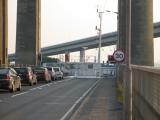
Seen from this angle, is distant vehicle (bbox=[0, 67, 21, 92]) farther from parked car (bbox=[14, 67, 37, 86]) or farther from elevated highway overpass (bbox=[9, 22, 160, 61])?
elevated highway overpass (bbox=[9, 22, 160, 61])

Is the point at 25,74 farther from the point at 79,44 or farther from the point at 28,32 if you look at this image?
the point at 79,44

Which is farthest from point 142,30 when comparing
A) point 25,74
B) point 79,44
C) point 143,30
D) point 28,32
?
point 79,44

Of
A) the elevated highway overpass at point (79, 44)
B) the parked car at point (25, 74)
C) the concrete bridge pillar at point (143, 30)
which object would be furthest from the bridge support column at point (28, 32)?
the elevated highway overpass at point (79, 44)

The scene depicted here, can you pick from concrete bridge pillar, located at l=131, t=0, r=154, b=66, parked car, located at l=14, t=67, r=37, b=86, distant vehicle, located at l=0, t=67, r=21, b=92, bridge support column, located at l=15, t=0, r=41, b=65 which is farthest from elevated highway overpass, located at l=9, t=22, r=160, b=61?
distant vehicle, located at l=0, t=67, r=21, b=92

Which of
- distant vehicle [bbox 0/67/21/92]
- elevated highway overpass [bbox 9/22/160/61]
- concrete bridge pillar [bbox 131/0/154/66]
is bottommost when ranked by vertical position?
distant vehicle [bbox 0/67/21/92]

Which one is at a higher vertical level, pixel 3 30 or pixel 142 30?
pixel 3 30

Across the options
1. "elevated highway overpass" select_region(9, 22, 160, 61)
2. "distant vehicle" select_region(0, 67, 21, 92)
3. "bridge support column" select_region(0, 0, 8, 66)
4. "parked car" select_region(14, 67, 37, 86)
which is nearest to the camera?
"distant vehicle" select_region(0, 67, 21, 92)

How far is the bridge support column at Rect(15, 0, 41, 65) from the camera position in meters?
72.5

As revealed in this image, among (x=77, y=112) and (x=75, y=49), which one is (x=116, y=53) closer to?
(x=77, y=112)

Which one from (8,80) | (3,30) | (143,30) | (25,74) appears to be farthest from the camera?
(3,30)

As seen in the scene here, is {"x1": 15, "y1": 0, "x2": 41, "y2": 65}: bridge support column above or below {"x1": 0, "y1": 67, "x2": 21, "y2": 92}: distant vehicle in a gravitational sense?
above

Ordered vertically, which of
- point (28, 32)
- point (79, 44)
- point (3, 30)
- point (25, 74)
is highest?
point (79, 44)

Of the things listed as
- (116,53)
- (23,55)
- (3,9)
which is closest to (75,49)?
(23,55)

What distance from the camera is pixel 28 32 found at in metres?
73.6
